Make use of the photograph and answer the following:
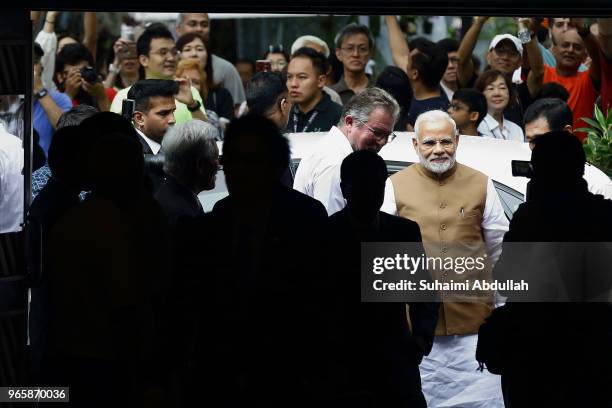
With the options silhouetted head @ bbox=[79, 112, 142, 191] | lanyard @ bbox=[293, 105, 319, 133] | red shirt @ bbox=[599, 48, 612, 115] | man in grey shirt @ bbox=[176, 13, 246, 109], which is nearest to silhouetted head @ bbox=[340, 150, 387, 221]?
silhouetted head @ bbox=[79, 112, 142, 191]

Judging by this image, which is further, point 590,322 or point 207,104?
point 207,104

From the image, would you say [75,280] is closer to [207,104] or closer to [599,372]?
[599,372]

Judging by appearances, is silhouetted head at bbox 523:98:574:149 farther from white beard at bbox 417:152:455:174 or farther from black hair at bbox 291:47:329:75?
black hair at bbox 291:47:329:75

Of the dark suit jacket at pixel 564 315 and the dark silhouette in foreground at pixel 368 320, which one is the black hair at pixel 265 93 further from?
the dark suit jacket at pixel 564 315

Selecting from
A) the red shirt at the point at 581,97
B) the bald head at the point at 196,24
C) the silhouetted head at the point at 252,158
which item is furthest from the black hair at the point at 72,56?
the silhouetted head at the point at 252,158

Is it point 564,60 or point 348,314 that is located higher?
point 564,60

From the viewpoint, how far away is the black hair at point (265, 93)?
741 cm

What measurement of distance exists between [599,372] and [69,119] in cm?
273

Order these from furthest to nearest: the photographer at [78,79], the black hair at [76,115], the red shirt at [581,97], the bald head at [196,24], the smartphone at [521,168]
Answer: the bald head at [196,24] < the photographer at [78,79] < the red shirt at [581,97] < the black hair at [76,115] < the smartphone at [521,168]

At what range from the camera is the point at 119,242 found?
195 inches

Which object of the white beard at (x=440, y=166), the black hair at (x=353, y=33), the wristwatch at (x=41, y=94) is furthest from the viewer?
the black hair at (x=353, y=33)

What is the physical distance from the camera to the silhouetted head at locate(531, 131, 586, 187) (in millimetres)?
5379

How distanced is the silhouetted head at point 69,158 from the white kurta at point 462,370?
169cm

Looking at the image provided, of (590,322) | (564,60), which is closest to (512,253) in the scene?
(590,322)
